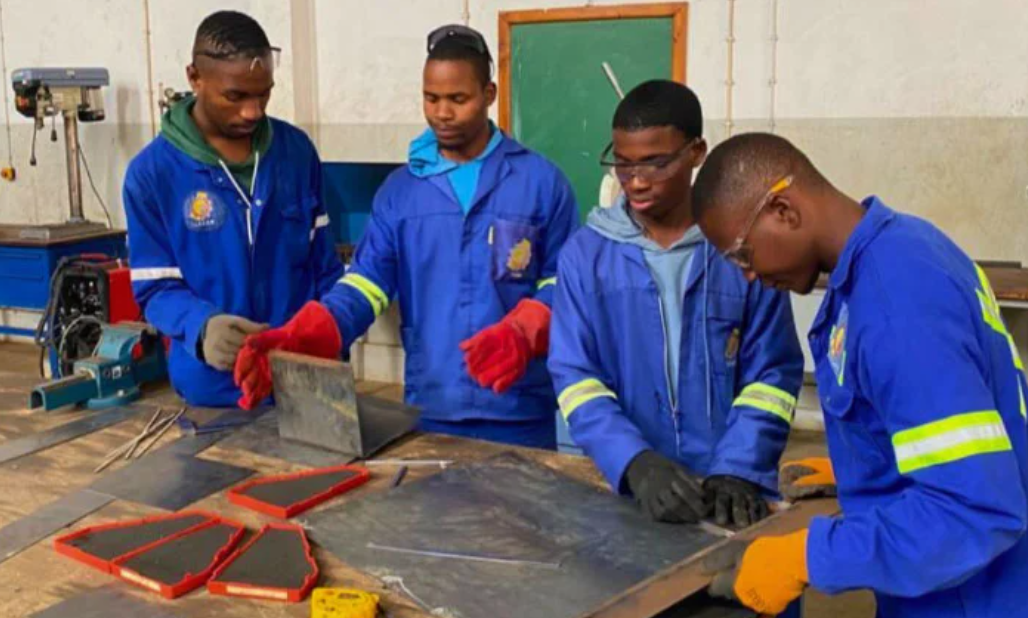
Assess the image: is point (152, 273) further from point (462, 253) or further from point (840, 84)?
point (840, 84)

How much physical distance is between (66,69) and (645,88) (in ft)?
12.3

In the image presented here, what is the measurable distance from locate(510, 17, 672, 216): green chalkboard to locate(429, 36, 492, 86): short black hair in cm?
200

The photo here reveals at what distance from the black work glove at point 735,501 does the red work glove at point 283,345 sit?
80 cm

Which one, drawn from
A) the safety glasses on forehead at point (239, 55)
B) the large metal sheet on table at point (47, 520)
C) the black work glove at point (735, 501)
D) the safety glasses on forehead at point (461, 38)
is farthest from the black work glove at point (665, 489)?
the safety glasses on forehead at point (239, 55)

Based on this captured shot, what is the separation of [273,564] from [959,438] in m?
0.83

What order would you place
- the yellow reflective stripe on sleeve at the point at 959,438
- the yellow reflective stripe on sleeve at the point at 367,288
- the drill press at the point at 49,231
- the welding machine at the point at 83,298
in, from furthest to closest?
the drill press at the point at 49,231, the welding machine at the point at 83,298, the yellow reflective stripe on sleeve at the point at 367,288, the yellow reflective stripe on sleeve at the point at 959,438

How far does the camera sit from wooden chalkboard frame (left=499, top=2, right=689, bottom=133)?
383cm

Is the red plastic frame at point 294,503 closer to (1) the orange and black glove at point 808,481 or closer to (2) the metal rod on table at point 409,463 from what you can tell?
(2) the metal rod on table at point 409,463

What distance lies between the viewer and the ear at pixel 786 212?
1124mm

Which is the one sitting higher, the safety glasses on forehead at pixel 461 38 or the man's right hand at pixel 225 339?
the safety glasses on forehead at pixel 461 38

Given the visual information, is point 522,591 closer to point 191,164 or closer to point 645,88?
point 645,88

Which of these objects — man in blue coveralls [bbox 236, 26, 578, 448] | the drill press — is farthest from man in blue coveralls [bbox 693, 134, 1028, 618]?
the drill press

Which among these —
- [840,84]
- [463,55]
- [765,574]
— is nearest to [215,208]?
[463,55]

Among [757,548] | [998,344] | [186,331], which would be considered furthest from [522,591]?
[186,331]
